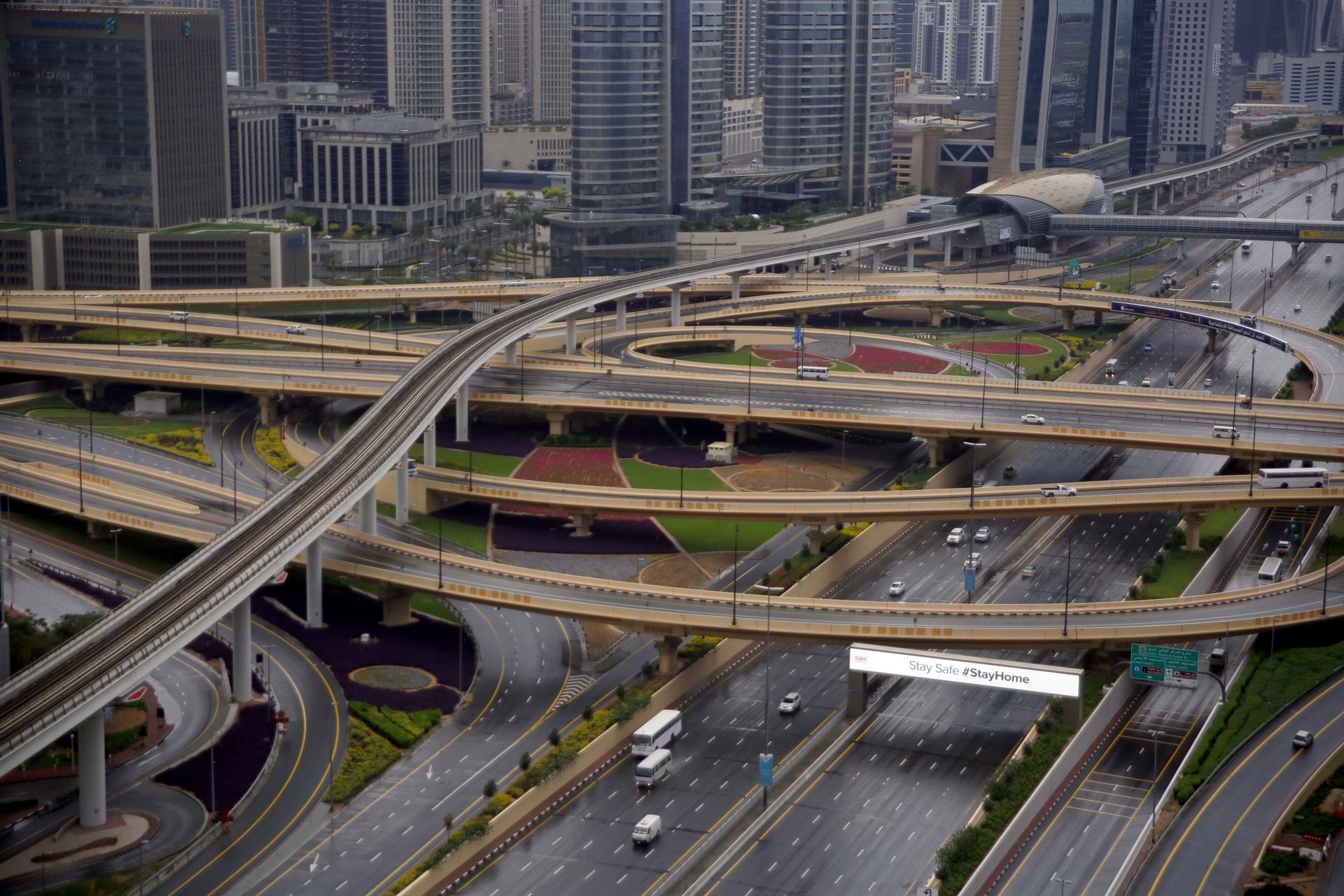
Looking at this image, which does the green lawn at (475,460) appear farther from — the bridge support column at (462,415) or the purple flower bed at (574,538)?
the purple flower bed at (574,538)

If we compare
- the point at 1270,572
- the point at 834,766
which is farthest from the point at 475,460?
the point at 1270,572

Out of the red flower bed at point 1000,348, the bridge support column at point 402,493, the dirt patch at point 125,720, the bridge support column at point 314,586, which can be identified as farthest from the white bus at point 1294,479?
the dirt patch at point 125,720

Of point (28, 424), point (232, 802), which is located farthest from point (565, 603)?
point (28, 424)

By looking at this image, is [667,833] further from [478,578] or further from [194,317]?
[194,317]

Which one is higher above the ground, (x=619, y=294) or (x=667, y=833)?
(x=619, y=294)

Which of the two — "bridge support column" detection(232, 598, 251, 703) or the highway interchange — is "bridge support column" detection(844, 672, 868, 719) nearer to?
the highway interchange

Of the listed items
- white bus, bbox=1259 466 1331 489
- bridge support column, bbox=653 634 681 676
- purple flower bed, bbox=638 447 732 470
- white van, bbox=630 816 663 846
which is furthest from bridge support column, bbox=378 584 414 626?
white bus, bbox=1259 466 1331 489
